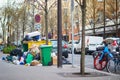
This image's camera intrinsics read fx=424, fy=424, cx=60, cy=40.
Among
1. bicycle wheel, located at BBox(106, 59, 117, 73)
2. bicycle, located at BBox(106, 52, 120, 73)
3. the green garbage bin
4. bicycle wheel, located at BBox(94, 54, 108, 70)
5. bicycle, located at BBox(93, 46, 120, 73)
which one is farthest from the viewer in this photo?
the green garbage bin

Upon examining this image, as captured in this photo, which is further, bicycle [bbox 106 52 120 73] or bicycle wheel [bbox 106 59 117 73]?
bicycle wheel [bbox 106 59 117 73]

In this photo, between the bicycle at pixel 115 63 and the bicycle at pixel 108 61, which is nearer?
the bicycle at pixel 115 63

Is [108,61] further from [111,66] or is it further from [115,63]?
[111,66]

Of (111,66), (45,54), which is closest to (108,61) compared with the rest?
(111,66)

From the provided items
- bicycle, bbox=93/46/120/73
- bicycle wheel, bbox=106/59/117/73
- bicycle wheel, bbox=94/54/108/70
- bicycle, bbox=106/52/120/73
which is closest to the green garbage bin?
bicycle wheel, bbox=94/54/108/70

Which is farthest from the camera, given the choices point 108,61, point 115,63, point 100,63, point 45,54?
point 45,54

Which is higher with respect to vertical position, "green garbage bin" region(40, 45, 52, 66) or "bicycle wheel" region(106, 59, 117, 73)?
"green garbage bin" region(40, 45, 52, 66)

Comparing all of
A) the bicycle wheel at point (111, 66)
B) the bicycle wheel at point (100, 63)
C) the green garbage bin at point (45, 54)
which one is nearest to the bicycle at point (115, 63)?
the bicycle wheel at point (111, 66)

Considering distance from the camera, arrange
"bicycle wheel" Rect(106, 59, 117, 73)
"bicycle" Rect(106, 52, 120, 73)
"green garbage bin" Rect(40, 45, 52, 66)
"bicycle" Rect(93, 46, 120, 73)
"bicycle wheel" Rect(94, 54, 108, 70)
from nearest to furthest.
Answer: "bicycle" Rect(106, 52, 120, 73) → "bicycle" Rect(93, 46, 120, 73) → "bicycle wheel" Rect(106, 59, 117, 73) → "bicycle wheel" Rect(94, 54, 108, 70) → "green garbage bin" Rect(40, 45, 52, 66)

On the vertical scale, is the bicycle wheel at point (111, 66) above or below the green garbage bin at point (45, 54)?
below

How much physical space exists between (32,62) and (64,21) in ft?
188

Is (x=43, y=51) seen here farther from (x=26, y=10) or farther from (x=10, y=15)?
(x=10, y=15)

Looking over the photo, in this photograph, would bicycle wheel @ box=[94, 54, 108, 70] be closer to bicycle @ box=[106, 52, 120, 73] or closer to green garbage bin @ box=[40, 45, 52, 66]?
bicycle @ box=[106, 52, 120, 73]

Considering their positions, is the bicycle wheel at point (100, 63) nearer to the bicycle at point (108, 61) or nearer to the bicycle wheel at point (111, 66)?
the bicycle at point (108, 61)
